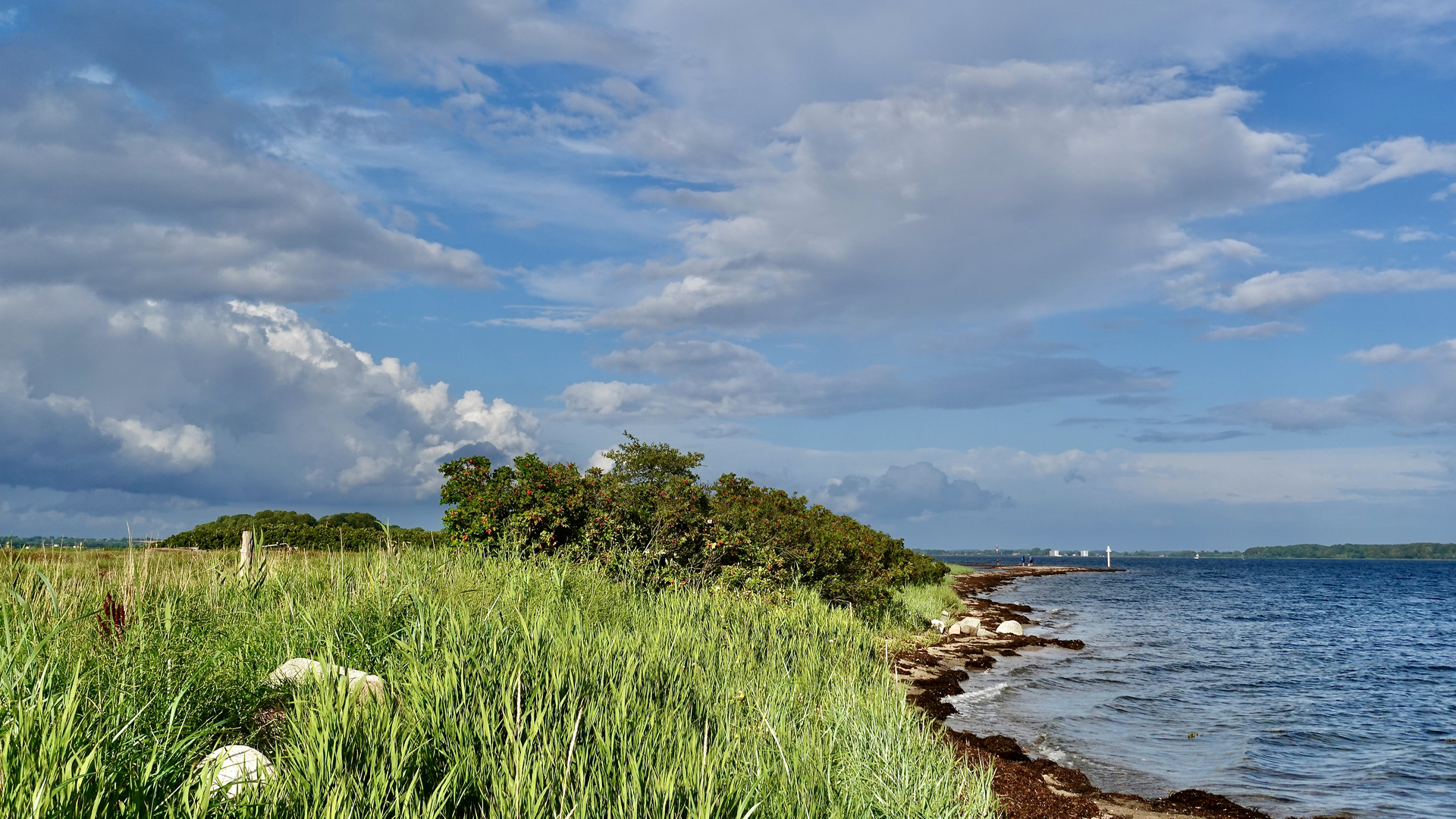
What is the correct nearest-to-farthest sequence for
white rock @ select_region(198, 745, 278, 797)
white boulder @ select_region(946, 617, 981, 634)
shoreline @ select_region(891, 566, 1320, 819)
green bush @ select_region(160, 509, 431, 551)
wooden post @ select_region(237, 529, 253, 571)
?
white rock @ select_region(198, 745, 278, 797) → wooden post @ select_region(237, 529, 253, 571) → shoreline @ select_region(891, 566, 1320, 819) → white boulder @ select_region(946, 617, 981, 634) → green bush @ select_region(160, 509, 431, 551)

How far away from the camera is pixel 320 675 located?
6129mm

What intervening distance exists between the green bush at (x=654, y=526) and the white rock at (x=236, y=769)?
864cm

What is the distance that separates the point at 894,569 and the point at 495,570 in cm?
1957

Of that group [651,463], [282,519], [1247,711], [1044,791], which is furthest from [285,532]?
[1247,711]

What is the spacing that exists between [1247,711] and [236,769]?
21654 mm

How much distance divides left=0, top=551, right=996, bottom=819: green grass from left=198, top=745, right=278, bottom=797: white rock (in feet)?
0.39

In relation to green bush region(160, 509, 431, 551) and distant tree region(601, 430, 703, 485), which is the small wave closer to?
distant tree region(601, 430, 703, 485)

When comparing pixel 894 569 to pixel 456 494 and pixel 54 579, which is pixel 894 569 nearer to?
pixel 456 494

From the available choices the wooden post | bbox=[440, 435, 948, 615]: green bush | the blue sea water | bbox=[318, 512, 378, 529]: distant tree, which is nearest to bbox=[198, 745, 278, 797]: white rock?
the wooden post

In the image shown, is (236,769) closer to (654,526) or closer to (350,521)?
(654,526)

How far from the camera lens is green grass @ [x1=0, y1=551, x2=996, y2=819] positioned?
4.70 metres

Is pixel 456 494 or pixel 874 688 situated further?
pixel 456 494

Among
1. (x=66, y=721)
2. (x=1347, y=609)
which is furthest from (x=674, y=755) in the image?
(x=1347, y=609)

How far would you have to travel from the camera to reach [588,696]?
6.51 meters
